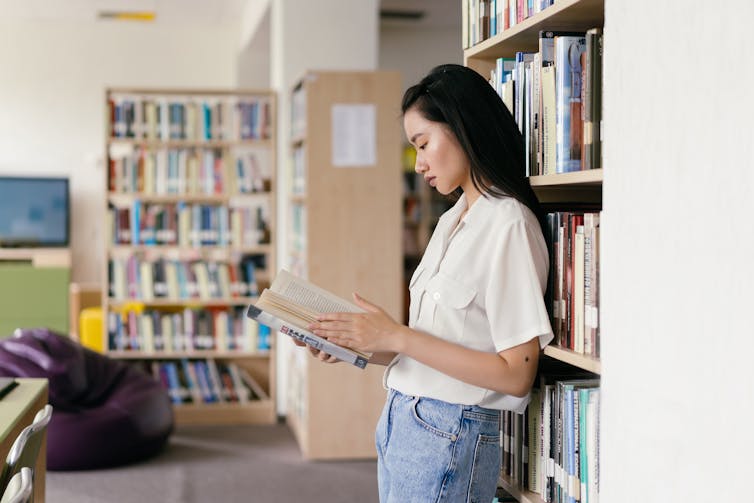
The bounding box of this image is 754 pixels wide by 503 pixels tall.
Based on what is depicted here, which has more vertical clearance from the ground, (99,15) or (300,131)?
(99,15)

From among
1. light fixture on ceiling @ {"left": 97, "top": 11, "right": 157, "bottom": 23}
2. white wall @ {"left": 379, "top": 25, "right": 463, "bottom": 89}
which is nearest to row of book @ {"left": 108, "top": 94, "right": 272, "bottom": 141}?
light fixture on ceiling @ {"left": 97, "top": 11, "right": 157, "bottom": 23}

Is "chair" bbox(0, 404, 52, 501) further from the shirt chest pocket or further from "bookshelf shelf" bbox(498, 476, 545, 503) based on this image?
"bookshelf shelf" bbox(498, 476, 545, 503)

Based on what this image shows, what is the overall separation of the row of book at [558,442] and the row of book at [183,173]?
12.9ft

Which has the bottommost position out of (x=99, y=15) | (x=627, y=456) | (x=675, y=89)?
(x=627, y=456)

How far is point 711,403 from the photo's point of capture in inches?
47.8

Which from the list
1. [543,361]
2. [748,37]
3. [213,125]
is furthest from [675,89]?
[213,125]

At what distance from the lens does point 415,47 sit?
9.27 m

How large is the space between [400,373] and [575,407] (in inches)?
12.8

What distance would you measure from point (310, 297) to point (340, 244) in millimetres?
2961

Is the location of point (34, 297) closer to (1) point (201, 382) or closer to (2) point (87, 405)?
(1) point (201, 382)

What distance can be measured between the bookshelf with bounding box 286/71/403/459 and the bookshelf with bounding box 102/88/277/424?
0.96 m

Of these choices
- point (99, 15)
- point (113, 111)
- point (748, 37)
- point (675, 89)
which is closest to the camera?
point (748, 37)

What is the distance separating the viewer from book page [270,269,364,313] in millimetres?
1801

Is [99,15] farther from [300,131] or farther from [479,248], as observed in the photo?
[479,248]
